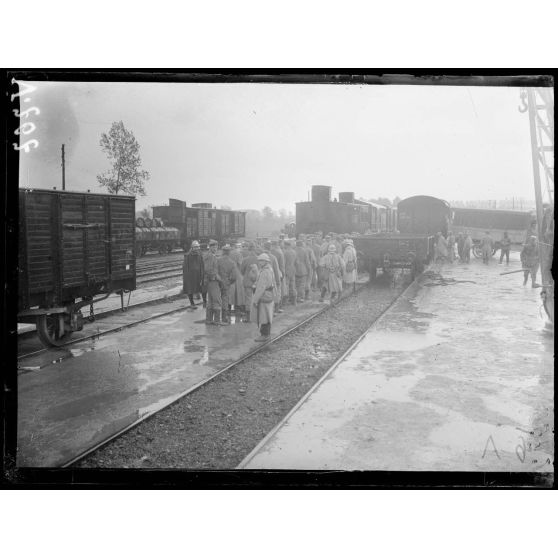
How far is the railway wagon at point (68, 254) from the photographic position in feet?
20.9

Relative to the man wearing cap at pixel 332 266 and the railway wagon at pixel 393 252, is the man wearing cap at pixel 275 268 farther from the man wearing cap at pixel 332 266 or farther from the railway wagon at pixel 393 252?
the railway wagon at pixel 393 252

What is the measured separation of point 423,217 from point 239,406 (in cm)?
575

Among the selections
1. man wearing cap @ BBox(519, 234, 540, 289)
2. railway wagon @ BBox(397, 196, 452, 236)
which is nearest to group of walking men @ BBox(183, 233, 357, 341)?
railway wagon @ BBox(397, 196, 452, 236)

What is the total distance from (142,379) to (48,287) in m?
2.35

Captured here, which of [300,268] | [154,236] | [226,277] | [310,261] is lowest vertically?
[226,277]

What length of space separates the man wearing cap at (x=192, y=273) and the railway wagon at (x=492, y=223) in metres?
3.76

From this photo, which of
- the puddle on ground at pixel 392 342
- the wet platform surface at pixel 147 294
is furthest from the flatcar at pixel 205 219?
the puddle on ground at pixel 392 342

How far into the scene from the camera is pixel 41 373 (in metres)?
6.76

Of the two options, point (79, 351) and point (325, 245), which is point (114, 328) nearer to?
point (79, 351)

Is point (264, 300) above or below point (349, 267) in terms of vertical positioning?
below

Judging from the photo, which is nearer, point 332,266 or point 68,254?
point 332,266

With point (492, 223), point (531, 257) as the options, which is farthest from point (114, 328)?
point (492, 223)

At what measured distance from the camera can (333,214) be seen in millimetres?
6379
